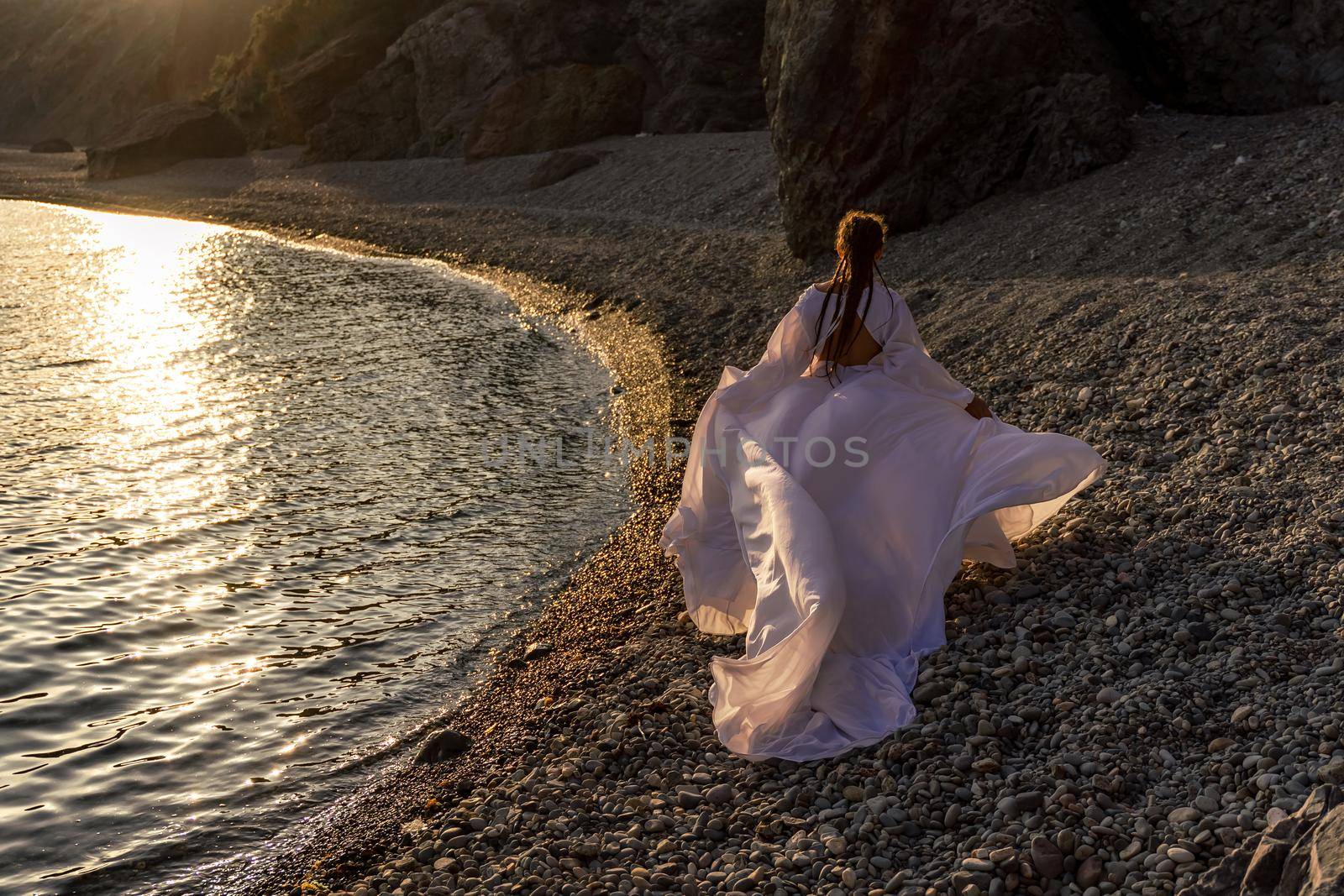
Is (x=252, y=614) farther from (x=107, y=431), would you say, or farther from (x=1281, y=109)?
(x=1281, y=109)

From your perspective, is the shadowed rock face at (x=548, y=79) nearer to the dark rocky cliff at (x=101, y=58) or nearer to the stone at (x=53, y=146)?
the dark rocky cliff at (x=101, y=58)

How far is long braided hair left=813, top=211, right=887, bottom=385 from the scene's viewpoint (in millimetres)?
7371

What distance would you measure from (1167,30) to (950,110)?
394 cm

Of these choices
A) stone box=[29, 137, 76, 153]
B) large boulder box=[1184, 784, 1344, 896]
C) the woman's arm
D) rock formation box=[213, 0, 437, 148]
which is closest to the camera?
large boulder box=[1184, 784, 1344, 896]

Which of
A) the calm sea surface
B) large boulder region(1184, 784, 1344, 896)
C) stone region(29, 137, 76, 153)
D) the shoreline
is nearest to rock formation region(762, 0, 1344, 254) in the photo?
the shoreline

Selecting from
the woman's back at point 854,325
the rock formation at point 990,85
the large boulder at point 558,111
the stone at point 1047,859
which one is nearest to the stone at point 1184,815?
the stone at point 1047,859

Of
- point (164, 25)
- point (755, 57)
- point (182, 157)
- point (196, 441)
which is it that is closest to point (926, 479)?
point (196, 441)

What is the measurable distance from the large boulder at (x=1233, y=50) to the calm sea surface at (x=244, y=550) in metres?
10.7

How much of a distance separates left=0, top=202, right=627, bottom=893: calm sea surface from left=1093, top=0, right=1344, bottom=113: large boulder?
10.7 m

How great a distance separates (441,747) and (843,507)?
2917 mm

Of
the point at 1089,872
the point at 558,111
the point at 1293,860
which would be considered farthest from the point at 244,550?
the point at 558,111

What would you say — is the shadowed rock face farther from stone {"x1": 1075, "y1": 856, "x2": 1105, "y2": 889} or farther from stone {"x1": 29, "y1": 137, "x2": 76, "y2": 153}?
stone {"x1": 1075, "y1": 856, "x2": 1105, "y2": 889}

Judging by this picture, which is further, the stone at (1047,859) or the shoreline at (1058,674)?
the shoreline at (1058,674)

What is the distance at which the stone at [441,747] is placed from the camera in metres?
7.05
